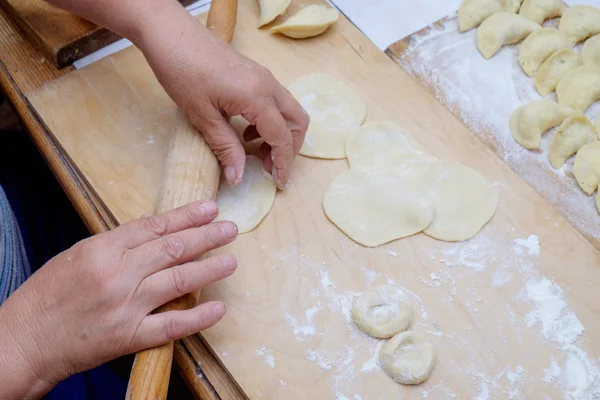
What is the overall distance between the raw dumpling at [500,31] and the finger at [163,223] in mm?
1003

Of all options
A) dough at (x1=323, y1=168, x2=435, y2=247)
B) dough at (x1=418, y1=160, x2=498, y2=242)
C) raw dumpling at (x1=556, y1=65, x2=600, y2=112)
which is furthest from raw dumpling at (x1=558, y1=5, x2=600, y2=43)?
dough at (x1=323, y1=168, x2=435, y2=247)

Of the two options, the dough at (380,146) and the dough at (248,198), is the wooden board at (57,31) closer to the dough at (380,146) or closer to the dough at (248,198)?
the dough at (248,198)

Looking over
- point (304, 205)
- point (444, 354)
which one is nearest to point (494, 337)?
point (444, 354)

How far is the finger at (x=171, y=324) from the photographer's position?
99 centimetres

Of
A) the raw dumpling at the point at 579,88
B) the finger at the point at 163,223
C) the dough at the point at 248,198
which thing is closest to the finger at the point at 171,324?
the finger at the point at 163,223

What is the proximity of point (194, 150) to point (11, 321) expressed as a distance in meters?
0.49

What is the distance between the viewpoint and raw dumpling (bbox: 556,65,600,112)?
5.03 feet

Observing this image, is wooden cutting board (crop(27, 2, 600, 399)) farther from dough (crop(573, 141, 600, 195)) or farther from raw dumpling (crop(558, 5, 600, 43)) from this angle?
raw dumpling (crop(558, 5, 600, 43))

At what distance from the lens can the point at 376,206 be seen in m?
1.33

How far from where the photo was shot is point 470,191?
136 cm

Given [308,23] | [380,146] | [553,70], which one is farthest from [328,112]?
[553,70]

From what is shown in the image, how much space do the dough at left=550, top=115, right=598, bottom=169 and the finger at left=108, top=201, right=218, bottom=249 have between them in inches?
35.5

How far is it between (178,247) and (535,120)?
3.24 feet

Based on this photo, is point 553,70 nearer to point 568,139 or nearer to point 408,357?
point 568,139
